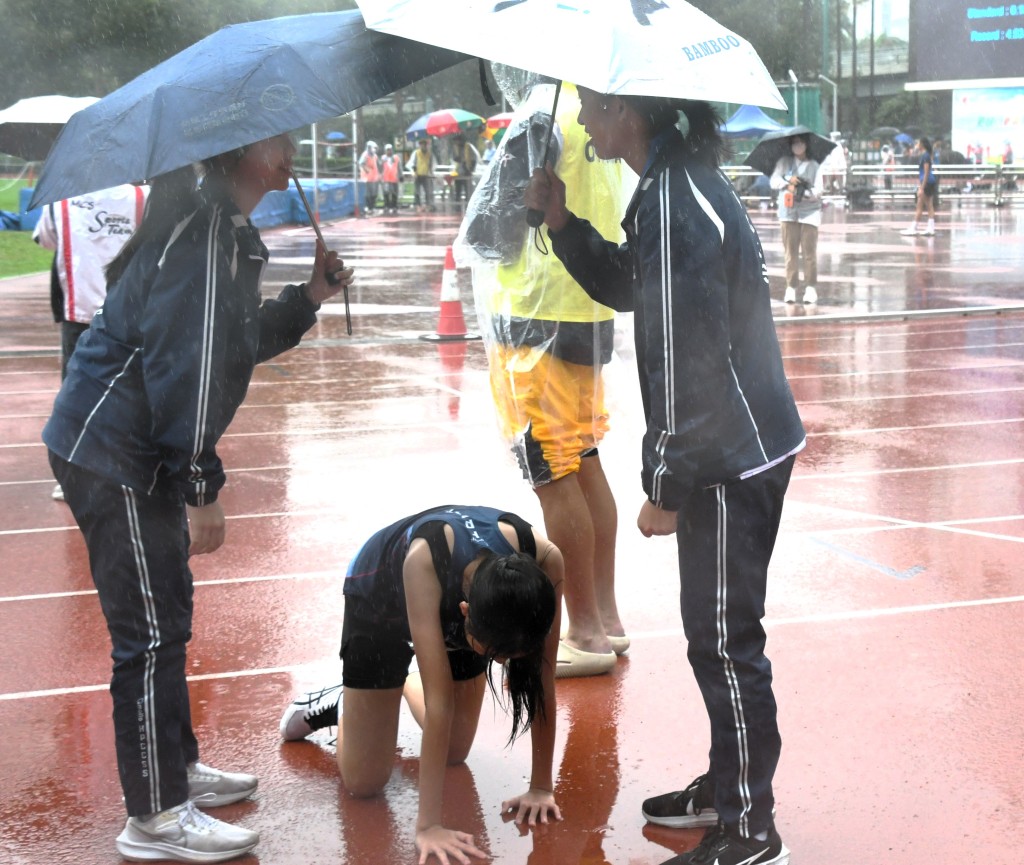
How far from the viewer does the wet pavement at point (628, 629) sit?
11.9 ft

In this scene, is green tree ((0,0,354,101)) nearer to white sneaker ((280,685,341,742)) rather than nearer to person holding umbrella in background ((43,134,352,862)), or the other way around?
white sneaker ((280,685,341,742))

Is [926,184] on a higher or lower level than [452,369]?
higher

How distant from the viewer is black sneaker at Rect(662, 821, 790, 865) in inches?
128

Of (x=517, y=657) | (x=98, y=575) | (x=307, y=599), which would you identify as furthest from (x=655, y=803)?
(x=307, y=599)

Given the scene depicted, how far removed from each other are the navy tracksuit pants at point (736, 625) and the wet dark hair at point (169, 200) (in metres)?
1.44

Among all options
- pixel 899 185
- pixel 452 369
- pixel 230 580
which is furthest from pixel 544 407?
pixel 899 185

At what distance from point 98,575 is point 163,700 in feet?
1.19

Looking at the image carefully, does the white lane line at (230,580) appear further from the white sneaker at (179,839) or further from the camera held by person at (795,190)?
the camera held by person at (795,190)

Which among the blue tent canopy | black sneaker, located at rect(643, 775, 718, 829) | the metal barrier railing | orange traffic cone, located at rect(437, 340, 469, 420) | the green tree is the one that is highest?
the green tree

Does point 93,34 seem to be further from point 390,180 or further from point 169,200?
point 169,200

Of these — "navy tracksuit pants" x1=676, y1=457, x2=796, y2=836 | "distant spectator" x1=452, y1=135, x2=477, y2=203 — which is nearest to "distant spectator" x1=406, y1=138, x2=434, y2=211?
"distant spectator" x1=452, y1=135, x2=477, y2=203

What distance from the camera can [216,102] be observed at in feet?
10.3

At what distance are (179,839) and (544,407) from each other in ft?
6.08

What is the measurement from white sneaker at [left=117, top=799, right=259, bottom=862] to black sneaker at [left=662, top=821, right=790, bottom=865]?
3.76ft
